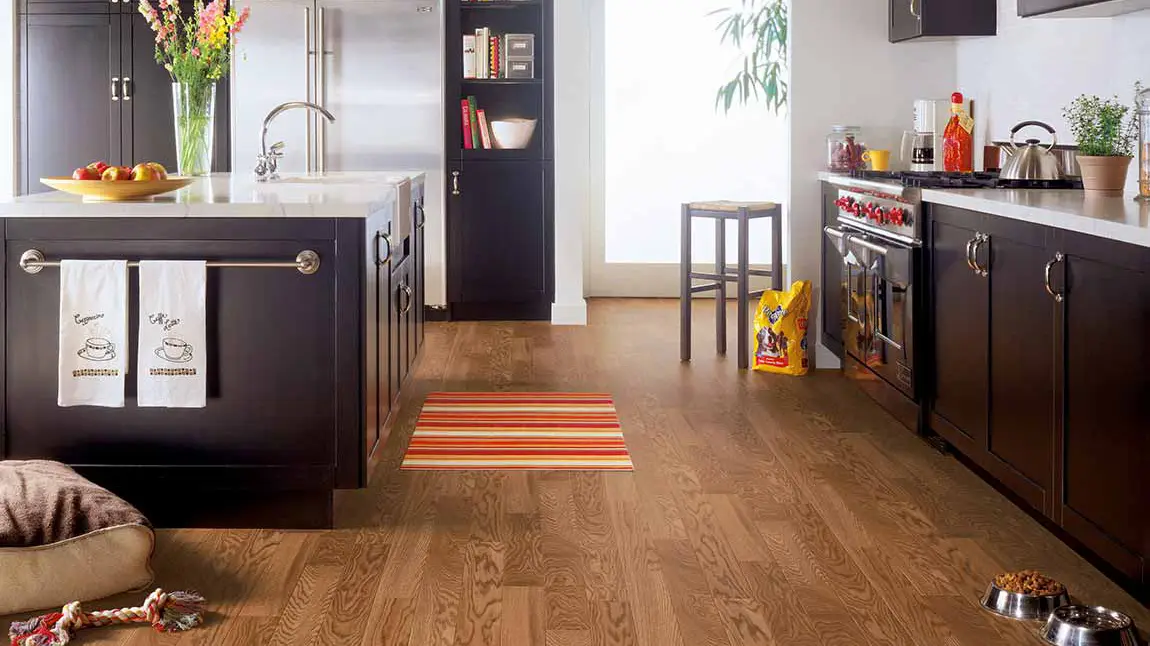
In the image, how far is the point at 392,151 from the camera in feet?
23.2

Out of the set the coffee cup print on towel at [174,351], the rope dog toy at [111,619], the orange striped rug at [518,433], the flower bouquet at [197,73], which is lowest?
the rope dog toy at [111,619]

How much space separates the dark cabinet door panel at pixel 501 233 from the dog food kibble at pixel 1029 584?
15.4ft

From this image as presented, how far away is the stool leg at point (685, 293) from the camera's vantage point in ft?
19.5

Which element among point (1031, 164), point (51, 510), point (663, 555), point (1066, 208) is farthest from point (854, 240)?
point (51, 510)

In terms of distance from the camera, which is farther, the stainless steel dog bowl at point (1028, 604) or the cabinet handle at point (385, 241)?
the cabinet handle at point (385, 241)

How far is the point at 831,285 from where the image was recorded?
5.57m

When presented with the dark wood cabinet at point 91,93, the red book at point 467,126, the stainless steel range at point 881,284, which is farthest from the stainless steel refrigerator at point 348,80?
the stainless steel range at point 881,284

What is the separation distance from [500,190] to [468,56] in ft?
2.44

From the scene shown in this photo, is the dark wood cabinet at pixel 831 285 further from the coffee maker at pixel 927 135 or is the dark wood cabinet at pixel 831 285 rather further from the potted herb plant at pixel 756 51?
the potted herb plant at pixel 756 51

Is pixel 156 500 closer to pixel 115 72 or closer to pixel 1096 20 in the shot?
pixel 1096 20

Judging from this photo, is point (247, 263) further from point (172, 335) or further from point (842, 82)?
point (842, 82)

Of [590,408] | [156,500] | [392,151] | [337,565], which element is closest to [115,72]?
[392,151]

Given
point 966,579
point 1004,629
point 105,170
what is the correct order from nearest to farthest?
point 1004,629 < point 966,579 < point 105,170

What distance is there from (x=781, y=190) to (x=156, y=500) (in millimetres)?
5471
